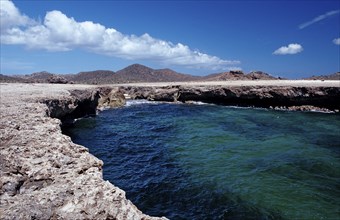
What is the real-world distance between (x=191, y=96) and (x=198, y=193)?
30.3 meters

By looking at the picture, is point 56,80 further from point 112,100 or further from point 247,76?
point 247,76

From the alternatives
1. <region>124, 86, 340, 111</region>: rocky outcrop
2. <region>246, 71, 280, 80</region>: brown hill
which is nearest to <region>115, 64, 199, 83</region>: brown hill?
<region>246, 71, 280, 80</region>: brown hill

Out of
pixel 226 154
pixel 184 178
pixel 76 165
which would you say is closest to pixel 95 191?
pixel 76 165

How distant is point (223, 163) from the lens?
604 inches

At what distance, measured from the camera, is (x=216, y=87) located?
40031mm

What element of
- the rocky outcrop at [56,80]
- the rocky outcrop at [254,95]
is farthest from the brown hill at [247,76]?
the rocky outcrop at [56,80]

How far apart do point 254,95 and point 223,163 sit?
22739mm

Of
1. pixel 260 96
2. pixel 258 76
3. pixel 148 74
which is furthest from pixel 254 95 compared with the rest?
pixel 148 74

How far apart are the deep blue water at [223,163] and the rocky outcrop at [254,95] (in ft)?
20.0

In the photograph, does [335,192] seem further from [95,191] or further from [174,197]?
[95,191]

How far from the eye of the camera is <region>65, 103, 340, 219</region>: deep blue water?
10789 mm

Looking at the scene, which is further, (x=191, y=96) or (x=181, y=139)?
(x=191, y=96)

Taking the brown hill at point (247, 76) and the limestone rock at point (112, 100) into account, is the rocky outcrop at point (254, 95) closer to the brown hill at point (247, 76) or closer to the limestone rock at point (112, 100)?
the limestone rock at point (112, 100)

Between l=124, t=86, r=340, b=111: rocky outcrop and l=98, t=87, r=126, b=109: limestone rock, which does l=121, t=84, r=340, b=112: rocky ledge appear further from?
l=98, t=87, r=126, b=109: limestone rock
